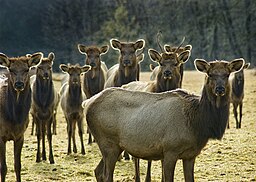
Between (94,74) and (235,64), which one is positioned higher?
(235,64)

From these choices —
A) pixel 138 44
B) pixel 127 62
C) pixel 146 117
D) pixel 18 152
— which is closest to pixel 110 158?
pixel 146 117

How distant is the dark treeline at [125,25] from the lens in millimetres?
49469

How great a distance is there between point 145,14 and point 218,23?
7511 mm

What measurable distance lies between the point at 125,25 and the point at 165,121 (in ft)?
150

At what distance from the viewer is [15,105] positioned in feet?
31.8

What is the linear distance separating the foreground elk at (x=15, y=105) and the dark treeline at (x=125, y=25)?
124ft

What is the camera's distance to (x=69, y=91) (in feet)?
46.1

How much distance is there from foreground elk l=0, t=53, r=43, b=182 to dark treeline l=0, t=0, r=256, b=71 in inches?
1484

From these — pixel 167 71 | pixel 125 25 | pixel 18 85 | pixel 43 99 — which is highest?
pixel 125 25

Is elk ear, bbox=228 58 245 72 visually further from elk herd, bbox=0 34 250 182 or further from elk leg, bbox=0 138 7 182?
elk leg, bbox=0 138 7 182

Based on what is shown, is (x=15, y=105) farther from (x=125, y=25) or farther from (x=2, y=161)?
(x=125, y=25)

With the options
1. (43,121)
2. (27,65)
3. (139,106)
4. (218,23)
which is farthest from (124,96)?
(218,23)

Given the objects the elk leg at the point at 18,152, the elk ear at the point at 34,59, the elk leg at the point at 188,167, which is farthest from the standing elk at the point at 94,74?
the elk leg at the point at 188,167

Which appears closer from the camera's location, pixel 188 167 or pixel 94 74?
pixel 188 167
